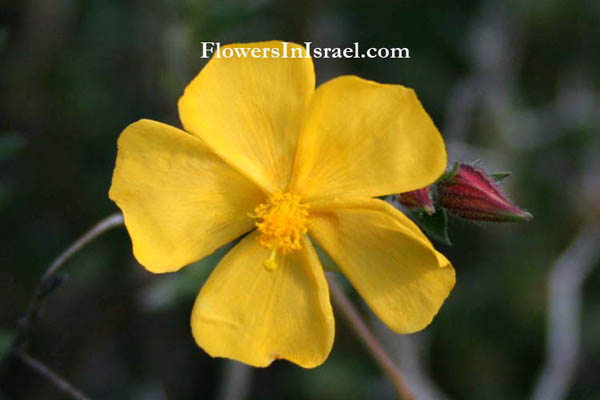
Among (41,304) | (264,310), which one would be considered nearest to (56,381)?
(41,304)

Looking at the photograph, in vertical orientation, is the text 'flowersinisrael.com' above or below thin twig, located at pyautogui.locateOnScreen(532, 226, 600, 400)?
above

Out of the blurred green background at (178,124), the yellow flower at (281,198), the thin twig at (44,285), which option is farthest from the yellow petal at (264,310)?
the blurred green background at (178,124)

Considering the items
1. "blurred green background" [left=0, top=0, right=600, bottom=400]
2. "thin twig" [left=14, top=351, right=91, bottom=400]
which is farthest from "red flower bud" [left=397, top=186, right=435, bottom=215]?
"blurred green background" [left=0, top=0, right=600, bottom=400]

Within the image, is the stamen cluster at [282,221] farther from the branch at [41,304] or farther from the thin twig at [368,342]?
the branch at [41,304]

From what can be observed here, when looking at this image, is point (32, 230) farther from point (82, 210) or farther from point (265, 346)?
point (265, 346)

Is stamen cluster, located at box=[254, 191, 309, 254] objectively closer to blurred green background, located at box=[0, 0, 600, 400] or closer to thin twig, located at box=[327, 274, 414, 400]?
thin twig, located at box=[327, 274, 414, 400]

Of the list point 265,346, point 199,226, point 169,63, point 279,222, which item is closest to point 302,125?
point 279,222
